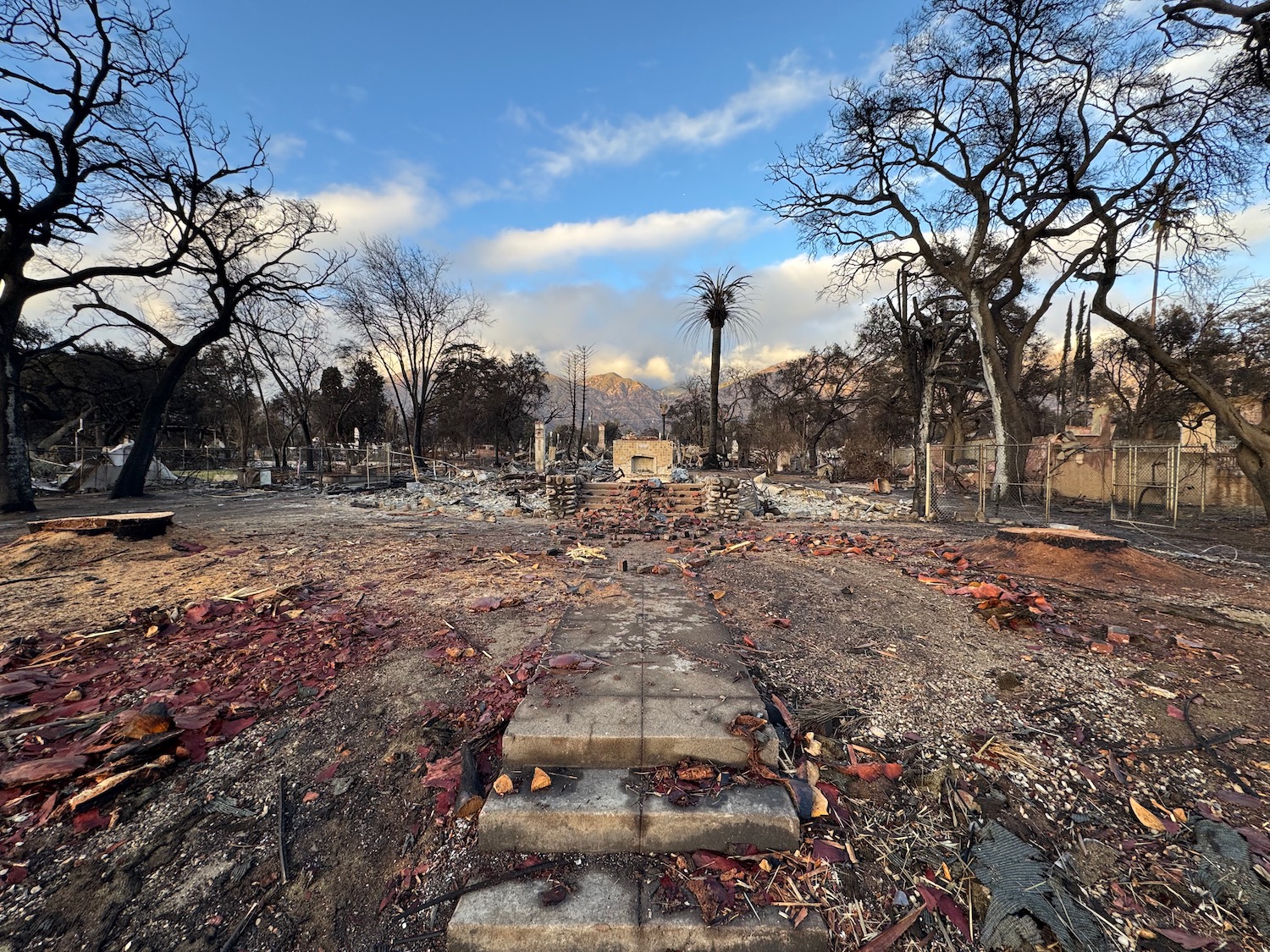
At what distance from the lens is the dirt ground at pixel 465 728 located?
5.82 ft

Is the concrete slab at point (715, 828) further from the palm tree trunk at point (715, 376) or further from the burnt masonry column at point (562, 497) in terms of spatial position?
the palm tree trunk at point (715, 376)

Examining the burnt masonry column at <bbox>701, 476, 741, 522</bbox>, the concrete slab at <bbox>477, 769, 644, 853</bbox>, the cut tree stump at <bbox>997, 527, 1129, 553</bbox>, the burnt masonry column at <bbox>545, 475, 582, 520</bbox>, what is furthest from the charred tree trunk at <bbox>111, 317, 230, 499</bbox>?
the cut tree stump at <bbox>997, 527, 1129, 553</bbox>

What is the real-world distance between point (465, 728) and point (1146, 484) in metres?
15.4

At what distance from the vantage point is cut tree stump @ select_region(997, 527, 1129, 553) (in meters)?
5.96

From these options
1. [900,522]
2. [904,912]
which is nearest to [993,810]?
[904,912]

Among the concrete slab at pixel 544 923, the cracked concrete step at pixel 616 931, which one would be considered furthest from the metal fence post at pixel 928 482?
the concrete slab at pixel 544 923

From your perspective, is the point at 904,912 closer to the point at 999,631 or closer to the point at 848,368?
the point at 999,631

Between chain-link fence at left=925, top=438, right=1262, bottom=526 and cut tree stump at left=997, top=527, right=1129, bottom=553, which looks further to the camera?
chain-link fence at left=925, top=438, right=1262, bottom=526

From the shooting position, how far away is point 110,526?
6.39 m

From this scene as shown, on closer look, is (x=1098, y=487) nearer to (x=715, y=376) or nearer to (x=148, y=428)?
(x=715, y=376)

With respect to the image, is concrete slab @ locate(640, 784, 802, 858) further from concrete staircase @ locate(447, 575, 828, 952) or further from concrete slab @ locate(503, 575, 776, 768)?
concrete slab @ locate(503, 575, 776, 768)

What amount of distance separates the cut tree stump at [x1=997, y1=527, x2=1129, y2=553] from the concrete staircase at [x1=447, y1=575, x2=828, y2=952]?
5664mm

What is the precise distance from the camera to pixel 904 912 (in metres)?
1.76

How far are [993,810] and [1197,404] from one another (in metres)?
23.7
